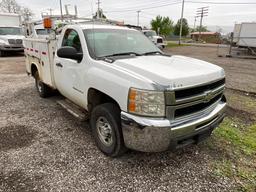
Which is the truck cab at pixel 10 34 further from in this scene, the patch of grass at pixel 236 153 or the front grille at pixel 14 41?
the patch of grass at pixel 236 153

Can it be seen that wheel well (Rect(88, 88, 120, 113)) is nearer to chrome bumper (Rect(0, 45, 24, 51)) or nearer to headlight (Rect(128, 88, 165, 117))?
headlight (Rect(128, 88, 165, 117))

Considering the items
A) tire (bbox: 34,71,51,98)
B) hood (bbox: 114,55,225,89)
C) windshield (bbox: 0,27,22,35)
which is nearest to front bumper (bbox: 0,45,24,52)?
windshield (bbox: 0,27,22,35)

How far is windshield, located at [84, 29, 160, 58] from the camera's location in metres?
3.31

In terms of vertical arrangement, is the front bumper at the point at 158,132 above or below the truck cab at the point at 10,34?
below

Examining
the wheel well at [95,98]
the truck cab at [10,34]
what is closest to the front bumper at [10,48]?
the truck cab at [10,34]

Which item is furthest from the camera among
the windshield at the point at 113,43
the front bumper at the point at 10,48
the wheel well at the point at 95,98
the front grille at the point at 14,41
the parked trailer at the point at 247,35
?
the parked trailer at the point at 247,35

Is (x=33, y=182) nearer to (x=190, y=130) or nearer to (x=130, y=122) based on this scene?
(x=130, y=122)

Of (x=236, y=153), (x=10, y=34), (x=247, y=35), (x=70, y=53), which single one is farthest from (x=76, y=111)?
(x=247, y=35)

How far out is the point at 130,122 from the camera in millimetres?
2434

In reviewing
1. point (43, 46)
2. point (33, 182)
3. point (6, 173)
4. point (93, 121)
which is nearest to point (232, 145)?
point (93, 121)

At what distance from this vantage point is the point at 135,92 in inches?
93.1

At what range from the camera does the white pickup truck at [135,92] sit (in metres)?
2.35

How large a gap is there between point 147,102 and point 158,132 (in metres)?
0.36

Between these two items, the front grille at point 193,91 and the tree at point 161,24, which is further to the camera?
the tree at point 161,24
